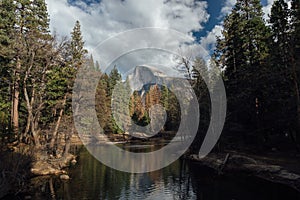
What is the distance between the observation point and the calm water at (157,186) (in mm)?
13305

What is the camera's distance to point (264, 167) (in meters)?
17.4

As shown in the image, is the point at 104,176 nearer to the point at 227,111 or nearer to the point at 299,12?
the point at 227,111

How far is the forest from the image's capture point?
20109mm

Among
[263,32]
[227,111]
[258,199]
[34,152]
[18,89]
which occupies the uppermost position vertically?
[263,32]

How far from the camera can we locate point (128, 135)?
50.6m

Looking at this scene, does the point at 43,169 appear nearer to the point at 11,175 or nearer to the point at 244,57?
the point at 11,175

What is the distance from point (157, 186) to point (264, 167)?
24.8 feet

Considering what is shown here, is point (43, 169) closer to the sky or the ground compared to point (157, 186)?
closer to the sky

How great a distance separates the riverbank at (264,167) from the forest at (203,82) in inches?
129

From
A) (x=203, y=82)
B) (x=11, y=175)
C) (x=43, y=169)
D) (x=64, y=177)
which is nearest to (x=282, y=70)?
(x=203, y=82)

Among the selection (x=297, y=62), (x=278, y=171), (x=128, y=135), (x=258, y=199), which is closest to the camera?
(x=258, y=199)

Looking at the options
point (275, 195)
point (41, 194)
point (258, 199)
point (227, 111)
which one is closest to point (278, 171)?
point (275, 195)

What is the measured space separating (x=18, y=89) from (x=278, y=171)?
2437 cm

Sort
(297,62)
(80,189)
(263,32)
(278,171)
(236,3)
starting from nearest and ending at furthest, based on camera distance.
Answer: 1. (80,189)
2. (278,171)
3. (297,62)
4. (263,32)
5. (236,3)
